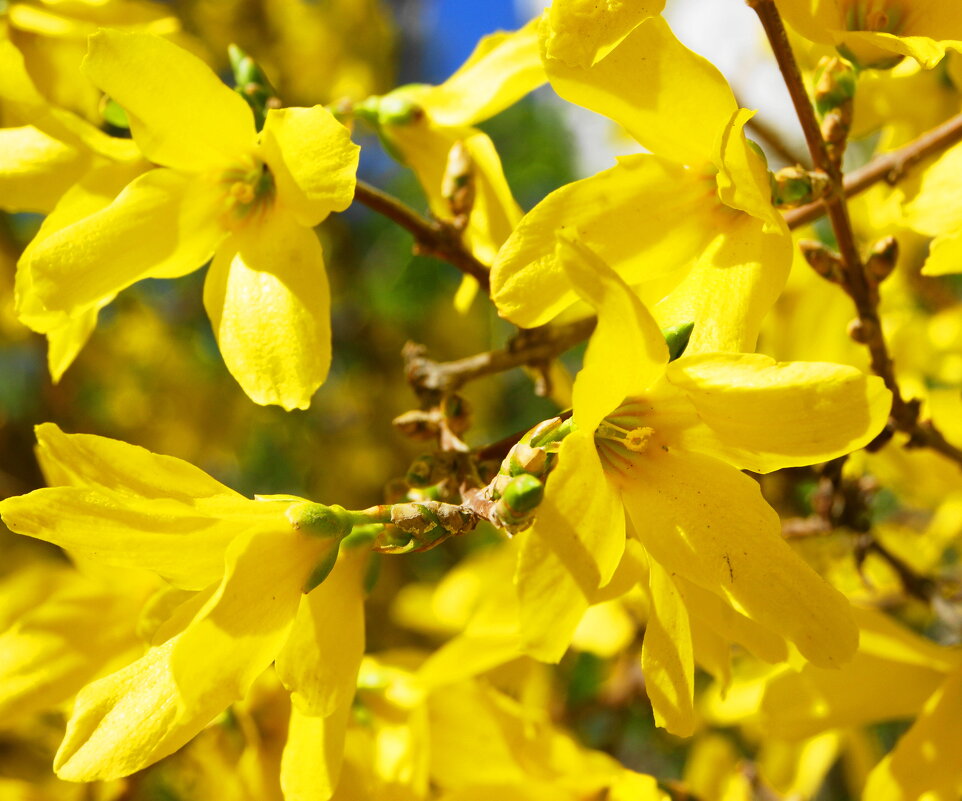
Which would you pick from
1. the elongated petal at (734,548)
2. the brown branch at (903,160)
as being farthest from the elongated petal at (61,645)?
the brown branch at (903,160)

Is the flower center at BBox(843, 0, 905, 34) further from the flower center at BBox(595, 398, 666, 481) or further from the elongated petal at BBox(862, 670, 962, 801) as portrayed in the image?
the elongated petal at BBox(862, 670, 962, 801)

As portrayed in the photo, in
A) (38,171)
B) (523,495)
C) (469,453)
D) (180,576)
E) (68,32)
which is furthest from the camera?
(68,32)

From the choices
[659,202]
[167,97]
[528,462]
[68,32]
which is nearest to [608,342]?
[528,462]

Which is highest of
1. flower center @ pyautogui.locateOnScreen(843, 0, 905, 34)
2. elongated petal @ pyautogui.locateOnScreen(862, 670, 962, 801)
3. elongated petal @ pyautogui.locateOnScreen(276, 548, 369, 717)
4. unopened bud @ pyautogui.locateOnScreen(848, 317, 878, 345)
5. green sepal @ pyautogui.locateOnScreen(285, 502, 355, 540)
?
flower center @ pyautogui.locateOnScreen(843, 0, 905, 34)

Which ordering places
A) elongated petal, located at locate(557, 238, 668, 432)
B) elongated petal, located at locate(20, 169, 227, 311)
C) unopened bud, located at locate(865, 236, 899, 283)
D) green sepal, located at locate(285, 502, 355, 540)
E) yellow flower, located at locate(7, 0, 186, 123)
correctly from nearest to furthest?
1. elongated petal, located at locate(557, 238, 668, 432)
2. green sepal, located at locate(285, 502, 355, 540)
3. elongated petal, located at locate(20, 169, 227, 311)
4. unopened bud, located at locate(865, 236, 899, 283)
5. yellow flower, located at locate(7, 0, 186, 123)

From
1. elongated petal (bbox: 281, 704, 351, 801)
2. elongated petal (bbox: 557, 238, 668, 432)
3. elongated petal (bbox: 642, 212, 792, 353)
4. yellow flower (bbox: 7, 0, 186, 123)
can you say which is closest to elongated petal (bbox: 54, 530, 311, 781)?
elongated petal (bbox: 281, 704, 351, 801)

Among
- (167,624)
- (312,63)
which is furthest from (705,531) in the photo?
(312,63)

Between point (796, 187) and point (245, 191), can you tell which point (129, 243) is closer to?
point (245, 191)
